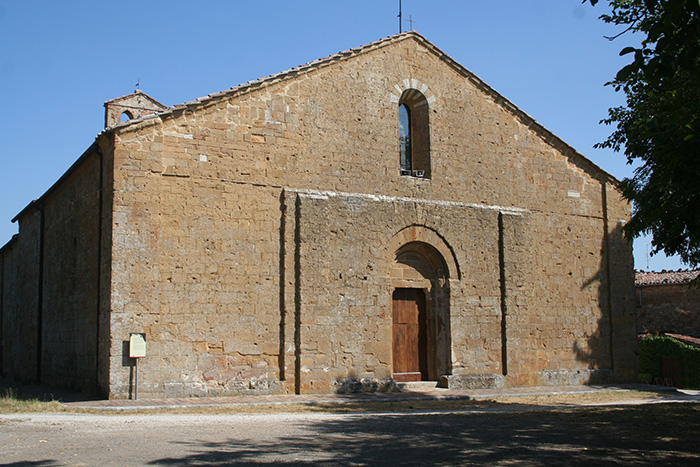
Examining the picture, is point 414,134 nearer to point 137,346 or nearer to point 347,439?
point 137,346

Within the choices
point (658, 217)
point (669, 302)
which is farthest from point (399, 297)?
point (669, 302)

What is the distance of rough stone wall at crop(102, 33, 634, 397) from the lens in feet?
44.7

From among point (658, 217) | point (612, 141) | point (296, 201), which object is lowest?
point (658, 217)

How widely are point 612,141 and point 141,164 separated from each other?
9680mm

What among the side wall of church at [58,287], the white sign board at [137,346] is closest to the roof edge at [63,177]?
the side wall of church at [58,287]

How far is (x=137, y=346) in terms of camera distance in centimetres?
1289

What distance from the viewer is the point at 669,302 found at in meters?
26.2

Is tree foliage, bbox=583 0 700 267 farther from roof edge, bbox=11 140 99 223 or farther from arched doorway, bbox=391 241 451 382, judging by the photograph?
roof edge, bbox=11 140 99 223

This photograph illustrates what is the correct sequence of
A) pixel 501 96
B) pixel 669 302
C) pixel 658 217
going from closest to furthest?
pixel 658 217 < pixel 501 96 < pixel 669 302

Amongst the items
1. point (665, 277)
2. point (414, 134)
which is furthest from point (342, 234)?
point (665, 277)

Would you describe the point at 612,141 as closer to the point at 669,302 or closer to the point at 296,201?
the point at 296,201

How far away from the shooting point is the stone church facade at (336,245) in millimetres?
13664

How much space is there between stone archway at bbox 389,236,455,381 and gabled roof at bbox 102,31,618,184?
480 cm

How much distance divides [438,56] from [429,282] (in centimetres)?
597
